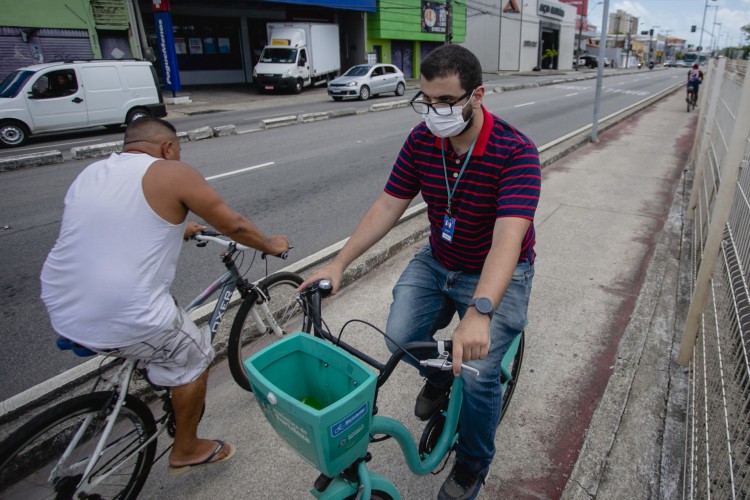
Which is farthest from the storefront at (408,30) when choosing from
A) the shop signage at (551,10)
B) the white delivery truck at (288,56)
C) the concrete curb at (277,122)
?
the concrete curb at (277,122)

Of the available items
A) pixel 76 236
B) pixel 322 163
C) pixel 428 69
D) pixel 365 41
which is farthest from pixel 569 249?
pixel 365 41

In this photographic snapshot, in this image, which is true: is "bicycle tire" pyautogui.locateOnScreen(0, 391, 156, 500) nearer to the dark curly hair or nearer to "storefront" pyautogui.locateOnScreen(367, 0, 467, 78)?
the dark curly hair

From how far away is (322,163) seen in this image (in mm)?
9742

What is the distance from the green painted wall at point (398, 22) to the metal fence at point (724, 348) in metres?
33.3

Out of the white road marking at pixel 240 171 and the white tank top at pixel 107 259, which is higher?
the white tank top at pixel 107 259

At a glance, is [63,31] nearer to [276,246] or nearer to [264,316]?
[264,316]

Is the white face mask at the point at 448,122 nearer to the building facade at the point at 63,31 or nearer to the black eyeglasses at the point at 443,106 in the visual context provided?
the black eyeglasses at the point at 443,106

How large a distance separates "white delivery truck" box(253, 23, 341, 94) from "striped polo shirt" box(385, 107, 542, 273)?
24.1m

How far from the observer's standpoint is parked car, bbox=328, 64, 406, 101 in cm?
2248

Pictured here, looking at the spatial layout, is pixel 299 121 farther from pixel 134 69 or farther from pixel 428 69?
pixel 428 69

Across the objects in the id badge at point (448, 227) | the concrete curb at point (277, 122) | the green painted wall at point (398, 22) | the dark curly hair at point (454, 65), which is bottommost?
the concrete curb at point (277, 122)

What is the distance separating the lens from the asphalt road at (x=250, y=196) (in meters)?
4.00

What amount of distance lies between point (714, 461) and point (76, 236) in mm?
2998

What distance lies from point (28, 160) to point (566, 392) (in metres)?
10.9
